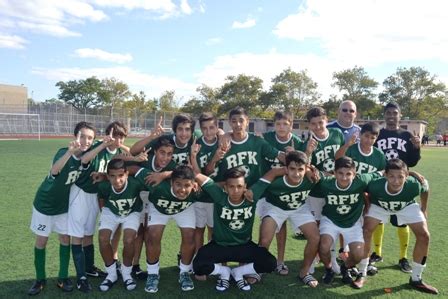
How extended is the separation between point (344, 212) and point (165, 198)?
2.09m

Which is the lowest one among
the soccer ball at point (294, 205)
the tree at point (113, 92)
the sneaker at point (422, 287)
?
the sneaker at point (422, 287)

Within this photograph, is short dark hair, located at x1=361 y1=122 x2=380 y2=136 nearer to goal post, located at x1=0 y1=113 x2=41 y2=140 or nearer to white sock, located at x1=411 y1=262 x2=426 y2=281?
white sock, located at x1=411 y1=262 x2=426 y2=281

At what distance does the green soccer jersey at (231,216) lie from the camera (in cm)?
432

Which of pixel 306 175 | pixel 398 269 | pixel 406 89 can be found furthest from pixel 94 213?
pixel 406 89

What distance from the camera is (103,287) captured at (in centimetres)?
407

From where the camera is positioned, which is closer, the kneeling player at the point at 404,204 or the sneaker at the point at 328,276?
the kneeling player at the point at 404,204

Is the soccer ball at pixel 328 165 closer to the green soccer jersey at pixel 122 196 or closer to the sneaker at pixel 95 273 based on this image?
the green soccer jersey at pixel 122 196

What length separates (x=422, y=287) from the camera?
13.8 ft

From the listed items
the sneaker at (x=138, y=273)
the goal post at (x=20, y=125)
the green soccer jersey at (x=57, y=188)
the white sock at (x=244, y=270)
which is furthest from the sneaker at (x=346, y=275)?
the goal post at (x=20, y=125)

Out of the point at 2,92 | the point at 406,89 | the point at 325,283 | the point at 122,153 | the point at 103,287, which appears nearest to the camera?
the point at 103,287

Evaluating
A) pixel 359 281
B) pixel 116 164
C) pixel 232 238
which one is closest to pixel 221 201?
pixel 232 238

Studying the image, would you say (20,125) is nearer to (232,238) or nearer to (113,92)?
(113,92)

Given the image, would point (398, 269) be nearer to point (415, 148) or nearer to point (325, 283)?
point (325, 283)

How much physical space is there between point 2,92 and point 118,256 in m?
59.3
